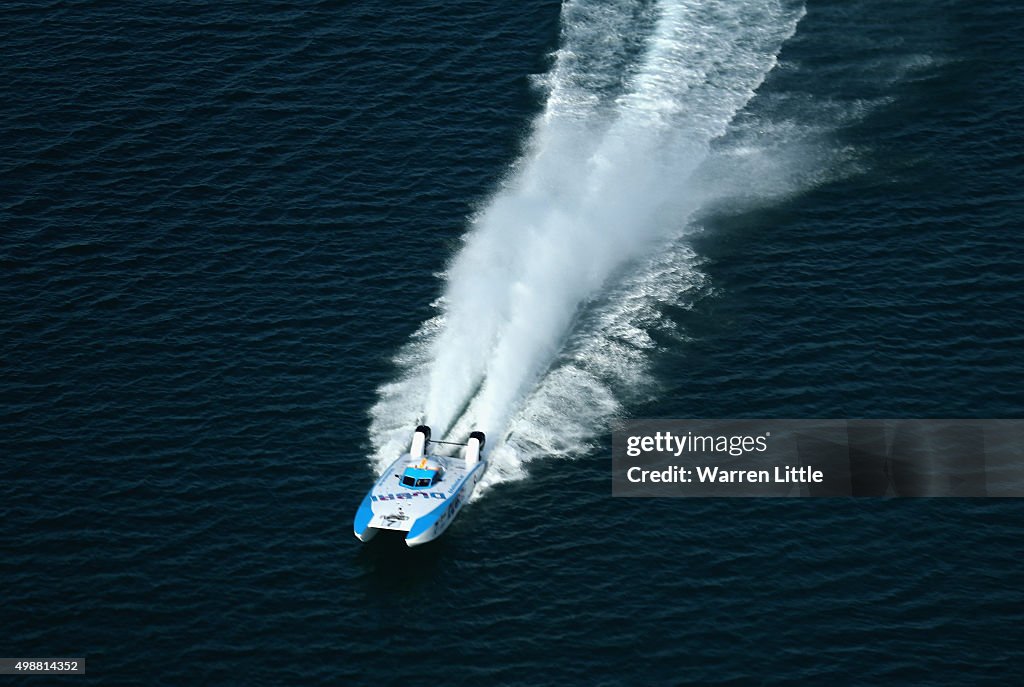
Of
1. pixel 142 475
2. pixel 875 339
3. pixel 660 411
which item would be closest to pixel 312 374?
pixel 142 475

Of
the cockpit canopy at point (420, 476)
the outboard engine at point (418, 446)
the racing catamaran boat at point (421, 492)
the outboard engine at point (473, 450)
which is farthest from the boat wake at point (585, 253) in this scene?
the cockpit canopy at point (420, 476)

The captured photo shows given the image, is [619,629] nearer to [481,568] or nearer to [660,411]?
[481,568]

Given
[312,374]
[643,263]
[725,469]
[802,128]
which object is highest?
[802,128]

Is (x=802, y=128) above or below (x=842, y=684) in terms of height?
above

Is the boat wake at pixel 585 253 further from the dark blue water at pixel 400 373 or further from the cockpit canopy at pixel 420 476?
the cockpit canopy at pixel 420 476

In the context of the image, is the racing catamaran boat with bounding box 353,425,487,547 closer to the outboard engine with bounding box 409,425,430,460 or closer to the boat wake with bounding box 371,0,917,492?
the outboard engine with bounding box 409,425,430,460

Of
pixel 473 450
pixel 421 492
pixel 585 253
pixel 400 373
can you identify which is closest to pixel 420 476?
pixel 421 492

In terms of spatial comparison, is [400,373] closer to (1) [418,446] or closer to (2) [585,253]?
(1) [418,446]
